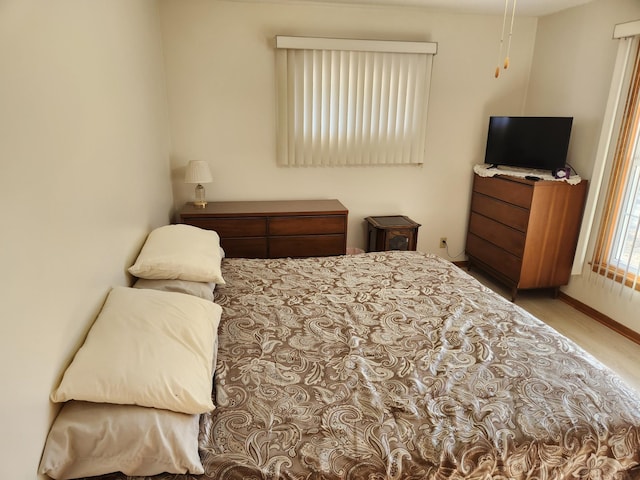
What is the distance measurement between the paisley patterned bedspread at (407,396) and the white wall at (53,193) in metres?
0.51

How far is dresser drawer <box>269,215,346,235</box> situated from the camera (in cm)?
346

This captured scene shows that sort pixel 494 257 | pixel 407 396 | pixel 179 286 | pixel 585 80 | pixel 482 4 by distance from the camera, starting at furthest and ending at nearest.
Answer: pixel 494 257
pixel 482 4
pixel 585 80
pixel 179 286
pixel 407 396

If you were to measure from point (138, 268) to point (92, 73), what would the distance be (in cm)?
89

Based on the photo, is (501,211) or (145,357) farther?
(501,211)

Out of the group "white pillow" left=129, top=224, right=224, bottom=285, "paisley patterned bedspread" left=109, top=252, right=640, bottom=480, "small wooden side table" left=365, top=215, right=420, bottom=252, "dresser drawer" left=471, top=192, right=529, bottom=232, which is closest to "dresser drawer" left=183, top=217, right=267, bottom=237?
"white pillow" left=129, top=224, right=224, bottom=285

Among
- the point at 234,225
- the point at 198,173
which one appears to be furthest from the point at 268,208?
the point at 198,173

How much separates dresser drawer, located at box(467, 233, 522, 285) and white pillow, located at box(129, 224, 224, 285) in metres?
2.52

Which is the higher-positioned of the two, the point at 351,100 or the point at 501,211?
the point at 351,100

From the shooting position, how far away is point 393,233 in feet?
12.4

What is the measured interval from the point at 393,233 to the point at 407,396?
2.42m

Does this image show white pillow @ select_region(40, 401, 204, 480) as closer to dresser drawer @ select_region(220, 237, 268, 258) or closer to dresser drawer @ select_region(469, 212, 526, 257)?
dresser drawer @ select_region(220, 237, 268, 258)

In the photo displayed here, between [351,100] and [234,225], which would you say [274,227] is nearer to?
[234,225]

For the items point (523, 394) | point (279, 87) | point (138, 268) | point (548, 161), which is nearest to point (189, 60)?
point (279, 87)

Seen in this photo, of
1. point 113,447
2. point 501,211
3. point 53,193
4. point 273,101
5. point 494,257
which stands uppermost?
point 273,101
